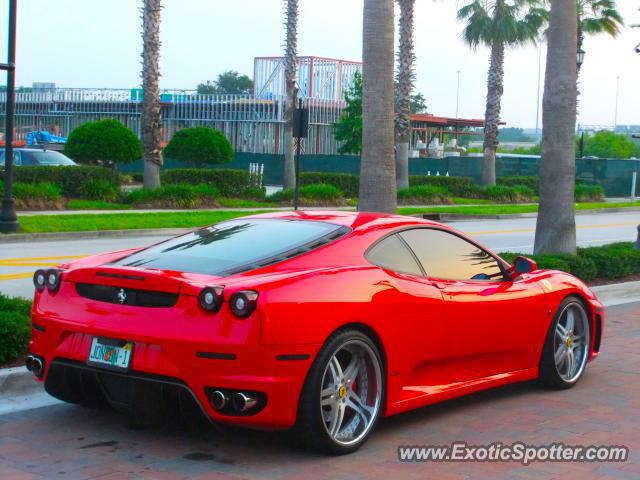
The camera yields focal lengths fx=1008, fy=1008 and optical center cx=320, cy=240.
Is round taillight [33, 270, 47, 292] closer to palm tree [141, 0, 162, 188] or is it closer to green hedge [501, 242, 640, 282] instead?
green hedge [501, 242, 640, 282]

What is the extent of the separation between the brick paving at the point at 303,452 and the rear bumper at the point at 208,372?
0.96ft

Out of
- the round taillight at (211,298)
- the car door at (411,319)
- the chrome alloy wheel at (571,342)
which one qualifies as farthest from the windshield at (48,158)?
the round taillight at (211,298)

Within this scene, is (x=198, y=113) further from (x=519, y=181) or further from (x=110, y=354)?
(x=110, y=354)

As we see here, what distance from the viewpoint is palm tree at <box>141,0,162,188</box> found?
93.0ft

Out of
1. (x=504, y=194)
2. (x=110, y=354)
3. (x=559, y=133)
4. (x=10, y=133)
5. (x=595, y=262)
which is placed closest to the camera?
(x=110, y=354)

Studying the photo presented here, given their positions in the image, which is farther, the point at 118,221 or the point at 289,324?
the point at 118,221

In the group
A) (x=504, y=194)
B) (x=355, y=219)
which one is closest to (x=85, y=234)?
(x=355, y=219)

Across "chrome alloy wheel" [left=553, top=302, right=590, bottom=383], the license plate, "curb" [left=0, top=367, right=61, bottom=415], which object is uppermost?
the license plate

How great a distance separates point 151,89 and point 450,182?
15277 millimetres

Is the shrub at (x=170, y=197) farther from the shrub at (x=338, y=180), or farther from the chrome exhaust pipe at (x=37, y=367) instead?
the chrome exhaust pipe at (x=37, y=367)

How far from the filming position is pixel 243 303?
5.43 m

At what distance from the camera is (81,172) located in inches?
1079

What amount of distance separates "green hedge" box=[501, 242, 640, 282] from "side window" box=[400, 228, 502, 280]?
5516 mm

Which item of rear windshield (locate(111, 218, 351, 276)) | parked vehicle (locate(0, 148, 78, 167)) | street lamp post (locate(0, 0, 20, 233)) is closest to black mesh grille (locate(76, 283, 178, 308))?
rear windshield (locate(111, 218, 351, 276))
